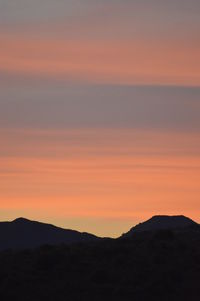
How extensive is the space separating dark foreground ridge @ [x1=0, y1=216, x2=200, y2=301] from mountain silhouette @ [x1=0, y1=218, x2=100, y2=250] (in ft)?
231

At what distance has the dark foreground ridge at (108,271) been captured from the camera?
7081cm

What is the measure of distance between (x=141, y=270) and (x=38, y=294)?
8282mm

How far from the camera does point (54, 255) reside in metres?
78.4

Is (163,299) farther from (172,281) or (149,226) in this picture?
(149,226)

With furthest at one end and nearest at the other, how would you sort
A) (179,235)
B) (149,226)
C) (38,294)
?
(149,226) < (179,235) < (38,294)

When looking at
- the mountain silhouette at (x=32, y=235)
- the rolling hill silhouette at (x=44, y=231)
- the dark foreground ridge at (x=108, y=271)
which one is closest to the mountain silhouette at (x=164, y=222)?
the rolling hill silhouette at (x=44, y=231)

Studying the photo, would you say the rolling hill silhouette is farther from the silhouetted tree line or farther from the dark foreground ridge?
the silhouetted tree line

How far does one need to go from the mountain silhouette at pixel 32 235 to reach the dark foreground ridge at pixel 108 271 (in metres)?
70.3

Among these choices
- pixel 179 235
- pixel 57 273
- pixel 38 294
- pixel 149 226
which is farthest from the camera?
pixel 149 226

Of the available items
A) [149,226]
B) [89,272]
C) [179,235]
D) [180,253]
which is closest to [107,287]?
[89,272]

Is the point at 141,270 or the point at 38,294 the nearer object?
the point at 38,294

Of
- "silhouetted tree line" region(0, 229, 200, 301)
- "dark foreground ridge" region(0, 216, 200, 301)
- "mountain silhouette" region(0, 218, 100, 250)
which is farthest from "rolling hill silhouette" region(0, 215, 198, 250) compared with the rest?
"silhouetted tree line" region(0, 229, 200, 301)

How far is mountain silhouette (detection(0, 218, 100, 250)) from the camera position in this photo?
15388 centimetres

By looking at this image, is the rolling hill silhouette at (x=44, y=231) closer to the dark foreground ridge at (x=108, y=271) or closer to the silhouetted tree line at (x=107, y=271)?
the dark foreground ridge at (x=108, y=271)
